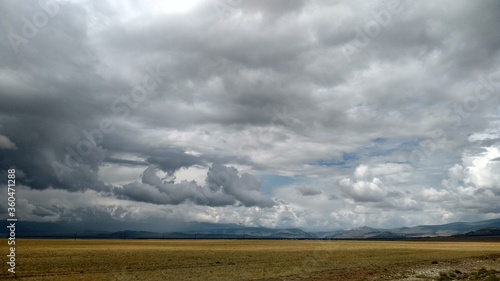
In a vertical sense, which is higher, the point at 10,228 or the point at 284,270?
the point at 10,228

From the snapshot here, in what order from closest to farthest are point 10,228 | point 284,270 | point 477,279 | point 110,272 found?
point 10,228 → point 477,279 → point 110,272 → point 284,270

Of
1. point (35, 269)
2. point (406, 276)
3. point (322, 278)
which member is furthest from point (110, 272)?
point (406, 276)

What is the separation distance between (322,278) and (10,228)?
3039 cm

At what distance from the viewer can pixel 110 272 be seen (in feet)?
139

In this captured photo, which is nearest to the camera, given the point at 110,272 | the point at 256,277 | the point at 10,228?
the point at 10,228

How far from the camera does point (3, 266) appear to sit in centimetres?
4453

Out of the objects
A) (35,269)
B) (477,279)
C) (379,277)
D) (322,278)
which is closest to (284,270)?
(322,278)

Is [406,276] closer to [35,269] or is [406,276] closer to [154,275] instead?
[154,275]

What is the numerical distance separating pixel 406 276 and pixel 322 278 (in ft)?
31.8

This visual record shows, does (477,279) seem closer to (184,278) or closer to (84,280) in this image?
(184,278)

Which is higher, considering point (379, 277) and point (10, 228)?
point (10, 228)

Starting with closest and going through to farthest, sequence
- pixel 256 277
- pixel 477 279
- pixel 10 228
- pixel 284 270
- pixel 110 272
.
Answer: pixel 10 228, pixel 477 279, pixel 256 277, pixel 110 272, pixel 284 270

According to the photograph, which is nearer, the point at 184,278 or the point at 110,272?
the point at 184,278

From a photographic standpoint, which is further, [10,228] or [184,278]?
[184,278]
